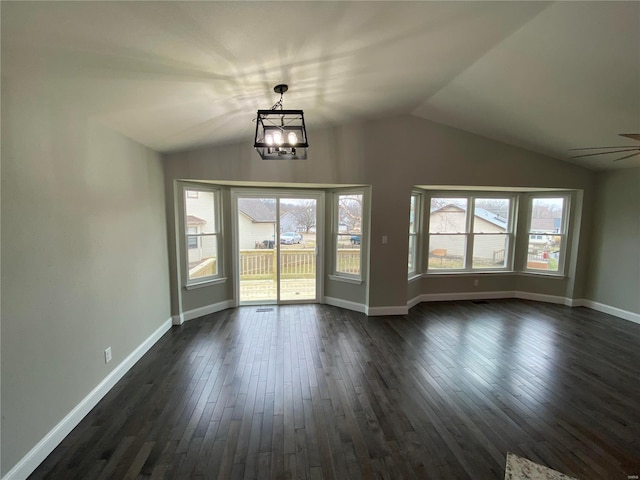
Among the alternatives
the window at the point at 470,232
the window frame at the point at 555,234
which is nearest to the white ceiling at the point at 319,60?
the window frame at the point at 555,234

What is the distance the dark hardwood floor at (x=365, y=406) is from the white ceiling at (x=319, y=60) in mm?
2475

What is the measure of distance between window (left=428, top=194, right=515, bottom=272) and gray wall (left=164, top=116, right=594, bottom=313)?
0.78 m

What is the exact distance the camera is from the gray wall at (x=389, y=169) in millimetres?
3859

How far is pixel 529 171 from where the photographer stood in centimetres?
446

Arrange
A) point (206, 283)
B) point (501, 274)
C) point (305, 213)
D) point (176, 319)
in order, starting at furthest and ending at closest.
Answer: point (501, 274), point (305, 213), point (206, 283), point (176, 319)

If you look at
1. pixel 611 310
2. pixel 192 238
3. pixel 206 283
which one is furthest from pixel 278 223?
pixel 611 310

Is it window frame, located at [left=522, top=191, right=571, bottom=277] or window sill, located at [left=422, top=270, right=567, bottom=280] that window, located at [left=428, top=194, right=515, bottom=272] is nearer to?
window sill, located at [left=422, top=270, right=567, bottom=280]

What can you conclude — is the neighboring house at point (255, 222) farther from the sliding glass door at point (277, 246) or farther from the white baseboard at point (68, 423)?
the white baseboard at point (68, 423)

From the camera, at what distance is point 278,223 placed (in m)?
4.69

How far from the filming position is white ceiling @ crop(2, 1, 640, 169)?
1.45 metres

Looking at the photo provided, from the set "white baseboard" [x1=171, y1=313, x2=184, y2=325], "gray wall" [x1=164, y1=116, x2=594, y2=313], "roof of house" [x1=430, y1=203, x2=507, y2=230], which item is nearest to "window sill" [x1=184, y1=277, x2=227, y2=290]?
"gray wall" [x1=164, y1=116, x2=594, y2=313]

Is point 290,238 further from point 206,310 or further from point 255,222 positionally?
point 206,310

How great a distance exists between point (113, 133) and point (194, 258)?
205cm

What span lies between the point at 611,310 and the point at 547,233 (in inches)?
60.3
